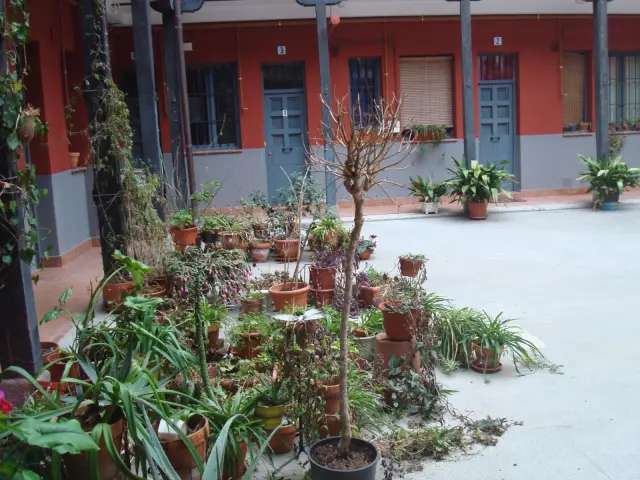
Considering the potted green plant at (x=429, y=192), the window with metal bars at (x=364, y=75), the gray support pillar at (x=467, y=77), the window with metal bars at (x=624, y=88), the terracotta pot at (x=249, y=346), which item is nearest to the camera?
the terracotta pot at (x=249, y=346)

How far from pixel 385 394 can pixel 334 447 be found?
2.85ft

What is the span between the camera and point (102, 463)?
242 centimetres

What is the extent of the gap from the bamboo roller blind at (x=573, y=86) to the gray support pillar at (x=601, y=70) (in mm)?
1878

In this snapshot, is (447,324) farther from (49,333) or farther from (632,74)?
(632,74)

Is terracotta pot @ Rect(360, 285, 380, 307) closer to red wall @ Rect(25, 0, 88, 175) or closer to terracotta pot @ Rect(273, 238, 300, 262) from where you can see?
terracotta pot @ Rect(273, 238, 300, 262)

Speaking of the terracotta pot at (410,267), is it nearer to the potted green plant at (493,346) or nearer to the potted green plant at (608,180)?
the potted green plant at (493,346)

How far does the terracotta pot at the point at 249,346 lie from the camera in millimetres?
4168

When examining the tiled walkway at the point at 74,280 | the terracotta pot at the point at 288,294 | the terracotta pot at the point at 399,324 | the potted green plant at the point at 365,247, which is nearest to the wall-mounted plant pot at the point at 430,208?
the tiled walkway at the point at 74,280

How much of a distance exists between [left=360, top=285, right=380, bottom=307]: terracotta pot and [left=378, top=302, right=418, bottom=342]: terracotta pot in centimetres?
140

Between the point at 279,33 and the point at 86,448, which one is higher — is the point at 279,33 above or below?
above

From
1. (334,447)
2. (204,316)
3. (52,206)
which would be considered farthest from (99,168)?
(334,447)

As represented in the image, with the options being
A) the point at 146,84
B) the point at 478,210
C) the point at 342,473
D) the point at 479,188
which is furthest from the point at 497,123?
the point at 342,473

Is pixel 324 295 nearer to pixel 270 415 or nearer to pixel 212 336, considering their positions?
pixel 212 336

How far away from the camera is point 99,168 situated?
5664 mm
